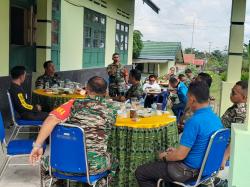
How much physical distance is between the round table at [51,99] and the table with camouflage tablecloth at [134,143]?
2.00 meters

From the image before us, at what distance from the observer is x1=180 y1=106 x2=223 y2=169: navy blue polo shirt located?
A: 137 inches

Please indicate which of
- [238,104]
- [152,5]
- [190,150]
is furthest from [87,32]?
[190,150]

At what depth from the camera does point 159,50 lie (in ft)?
130

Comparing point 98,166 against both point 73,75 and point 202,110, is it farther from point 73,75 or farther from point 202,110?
point 73,75

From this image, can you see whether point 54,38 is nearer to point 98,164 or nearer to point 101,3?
point 101,3

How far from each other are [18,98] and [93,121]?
91.4 inches

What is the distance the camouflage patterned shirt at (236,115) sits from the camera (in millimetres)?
4496

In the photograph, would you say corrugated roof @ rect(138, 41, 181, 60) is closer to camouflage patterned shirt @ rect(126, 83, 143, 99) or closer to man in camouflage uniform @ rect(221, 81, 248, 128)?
camouflage patterned shirt @ rect(126, 83, 143, 99)

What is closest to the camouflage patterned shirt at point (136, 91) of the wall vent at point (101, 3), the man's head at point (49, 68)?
the man's head at point (49, 68)

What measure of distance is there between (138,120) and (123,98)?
2771mm

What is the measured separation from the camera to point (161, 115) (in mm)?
4855

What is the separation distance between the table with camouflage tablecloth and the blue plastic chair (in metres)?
0.67

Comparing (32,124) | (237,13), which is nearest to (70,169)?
(32,124)

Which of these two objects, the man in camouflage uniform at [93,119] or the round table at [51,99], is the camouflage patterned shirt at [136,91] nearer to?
the round table at [51,99]
